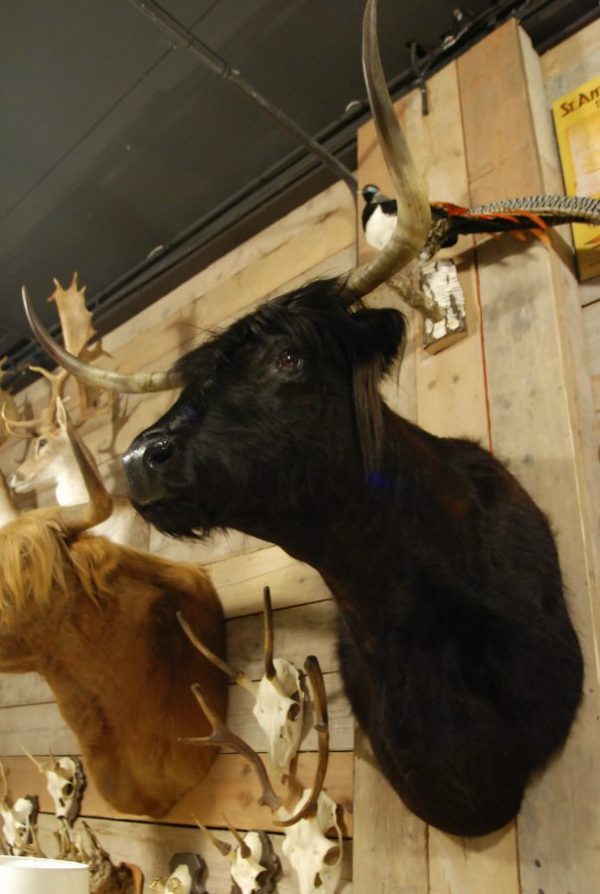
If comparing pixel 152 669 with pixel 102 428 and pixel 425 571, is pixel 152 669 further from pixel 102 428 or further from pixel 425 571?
pixel 102 428

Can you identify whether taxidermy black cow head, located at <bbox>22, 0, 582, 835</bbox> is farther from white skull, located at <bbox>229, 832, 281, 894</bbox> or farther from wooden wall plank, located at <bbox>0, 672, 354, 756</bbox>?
white skull, located at <bbox>229, 832, 281, 894</bbox>

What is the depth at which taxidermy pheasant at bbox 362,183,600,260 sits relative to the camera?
1.39 meters

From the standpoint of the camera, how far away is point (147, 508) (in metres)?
1.11

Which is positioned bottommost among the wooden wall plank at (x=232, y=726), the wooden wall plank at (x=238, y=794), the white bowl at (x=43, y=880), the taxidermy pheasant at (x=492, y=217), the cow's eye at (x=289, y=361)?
the white bowl at (x=43, y=880)

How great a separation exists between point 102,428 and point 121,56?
1317mm

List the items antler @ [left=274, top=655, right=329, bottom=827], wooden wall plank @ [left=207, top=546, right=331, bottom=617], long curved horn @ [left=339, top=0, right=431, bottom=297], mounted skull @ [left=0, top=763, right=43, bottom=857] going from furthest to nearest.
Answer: mounted skull @ [left=0, top=763, right=43, bottom=857]
wooden wall plank @ [left=207, top=546, right=331, bottom=617]
antler @ [left=274, top=655, right=329, bottom=827]
long curved horn @ [left=339, top=0, right=431, bottom=297]

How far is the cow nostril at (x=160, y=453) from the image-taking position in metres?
1.07

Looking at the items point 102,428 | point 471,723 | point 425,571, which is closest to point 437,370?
point 425,571

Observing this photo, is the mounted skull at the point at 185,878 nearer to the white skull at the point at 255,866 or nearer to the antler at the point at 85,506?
the white skull at the point at 255,866

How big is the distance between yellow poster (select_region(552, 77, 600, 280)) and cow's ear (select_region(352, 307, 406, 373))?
563 millimetres

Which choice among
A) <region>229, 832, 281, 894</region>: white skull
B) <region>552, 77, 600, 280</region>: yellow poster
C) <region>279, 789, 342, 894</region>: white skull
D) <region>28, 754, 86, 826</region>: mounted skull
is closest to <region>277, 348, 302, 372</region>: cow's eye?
<region>552, 77, 600, 280</region>: yellow poster

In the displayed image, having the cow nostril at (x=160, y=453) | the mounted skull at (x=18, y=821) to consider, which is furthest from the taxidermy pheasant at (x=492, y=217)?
the mounted skull at (x=18, y=821)

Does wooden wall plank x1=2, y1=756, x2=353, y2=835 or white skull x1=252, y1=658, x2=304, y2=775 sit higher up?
white skull x1=252, y1=658, x2=304, y2=775

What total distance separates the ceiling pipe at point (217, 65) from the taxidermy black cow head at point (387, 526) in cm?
96
